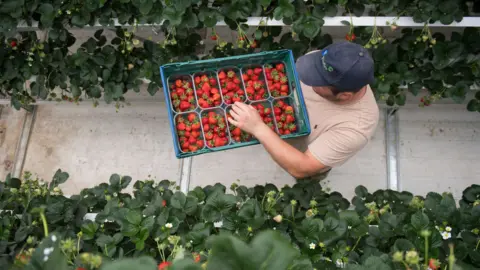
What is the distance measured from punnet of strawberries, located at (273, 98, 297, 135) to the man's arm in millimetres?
192

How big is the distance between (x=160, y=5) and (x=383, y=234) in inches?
56.4

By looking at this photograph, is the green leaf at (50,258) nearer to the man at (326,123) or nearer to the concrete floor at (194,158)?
the man at (326,123)

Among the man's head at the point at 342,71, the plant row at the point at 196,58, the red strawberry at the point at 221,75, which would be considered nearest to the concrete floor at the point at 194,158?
the plant row at the point at 196,58

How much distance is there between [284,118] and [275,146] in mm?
252

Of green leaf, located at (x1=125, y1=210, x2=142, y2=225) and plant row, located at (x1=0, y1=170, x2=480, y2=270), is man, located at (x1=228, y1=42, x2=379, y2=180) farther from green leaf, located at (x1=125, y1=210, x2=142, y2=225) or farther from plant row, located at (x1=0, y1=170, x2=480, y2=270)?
green leaf, located at (x1=125, y1=210, x2=142, y2=225)

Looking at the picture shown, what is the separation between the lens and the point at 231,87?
204cm

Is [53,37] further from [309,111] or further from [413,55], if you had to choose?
[413,55]

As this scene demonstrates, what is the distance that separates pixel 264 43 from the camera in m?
2.31

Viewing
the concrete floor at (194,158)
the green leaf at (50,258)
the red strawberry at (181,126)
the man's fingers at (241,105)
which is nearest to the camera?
the green leaf at (50,258)

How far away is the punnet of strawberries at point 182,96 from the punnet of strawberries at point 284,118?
384 millimetres

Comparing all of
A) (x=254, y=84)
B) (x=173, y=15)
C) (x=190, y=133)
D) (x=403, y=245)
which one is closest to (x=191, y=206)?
(x=190, y=133)

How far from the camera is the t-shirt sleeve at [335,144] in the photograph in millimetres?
1786

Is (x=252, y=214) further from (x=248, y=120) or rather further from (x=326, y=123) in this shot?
(x=326, y=123)

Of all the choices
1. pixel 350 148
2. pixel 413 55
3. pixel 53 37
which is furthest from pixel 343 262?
pixel 53 37
